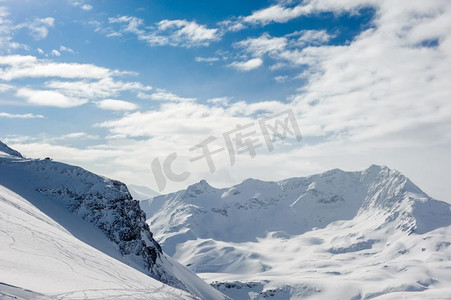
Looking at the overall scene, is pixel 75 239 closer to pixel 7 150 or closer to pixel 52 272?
pixel 52 272

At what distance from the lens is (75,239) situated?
189 feet

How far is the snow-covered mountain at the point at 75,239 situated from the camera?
28594 mm

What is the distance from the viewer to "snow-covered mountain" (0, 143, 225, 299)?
2859 cm

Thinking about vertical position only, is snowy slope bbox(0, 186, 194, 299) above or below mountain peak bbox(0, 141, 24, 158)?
below

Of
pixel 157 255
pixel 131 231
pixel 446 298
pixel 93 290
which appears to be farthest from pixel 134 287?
pixel 446 298

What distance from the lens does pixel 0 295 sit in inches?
770

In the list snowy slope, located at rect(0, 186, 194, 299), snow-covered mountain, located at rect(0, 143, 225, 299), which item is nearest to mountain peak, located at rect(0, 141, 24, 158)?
snow-covered mountain, located at rect(0, 143, 225, 299)

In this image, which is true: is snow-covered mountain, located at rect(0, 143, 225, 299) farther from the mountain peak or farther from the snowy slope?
the mountain peak

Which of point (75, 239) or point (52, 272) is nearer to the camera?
point (52, 272)

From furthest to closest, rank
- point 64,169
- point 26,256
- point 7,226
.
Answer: point 64,169
point 7,226
point 26,256

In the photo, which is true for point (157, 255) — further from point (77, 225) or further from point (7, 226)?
point (7, 226)

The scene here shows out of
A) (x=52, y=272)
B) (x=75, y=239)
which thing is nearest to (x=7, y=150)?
(x=75, y=239)

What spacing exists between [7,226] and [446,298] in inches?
8528

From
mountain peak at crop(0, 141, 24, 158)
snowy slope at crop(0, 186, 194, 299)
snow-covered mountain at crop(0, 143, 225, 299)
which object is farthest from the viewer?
mountain peak at crop(0, 141, 24, 158)
